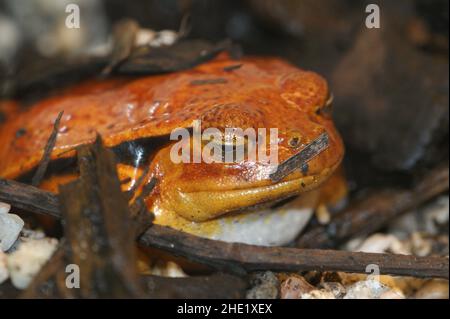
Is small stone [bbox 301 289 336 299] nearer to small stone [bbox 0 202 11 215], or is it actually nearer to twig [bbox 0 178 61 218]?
twig [bbox 0 178 61 218]

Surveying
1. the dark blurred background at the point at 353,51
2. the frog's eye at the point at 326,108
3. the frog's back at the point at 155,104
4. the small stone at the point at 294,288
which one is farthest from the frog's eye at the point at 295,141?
the dark blurred background at the point at 353,51

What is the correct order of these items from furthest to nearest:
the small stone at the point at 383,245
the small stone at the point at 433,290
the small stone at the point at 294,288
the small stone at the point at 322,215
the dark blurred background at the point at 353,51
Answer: the dark blurred background at the point at 353,51
the small stone at the point at 322,215
the small stone at the point at 383,245
the small stone at the point at 433,290
the small stone at the point at 294,288

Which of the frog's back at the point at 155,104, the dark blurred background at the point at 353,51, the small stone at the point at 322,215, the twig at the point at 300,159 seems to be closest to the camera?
the twig at the point at 300,159

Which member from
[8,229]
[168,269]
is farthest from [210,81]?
[8,229]

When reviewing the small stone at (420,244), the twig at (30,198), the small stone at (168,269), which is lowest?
the small stone at (420,244)

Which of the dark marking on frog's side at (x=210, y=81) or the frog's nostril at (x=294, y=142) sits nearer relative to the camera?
the frog's nostril at (x=294, y=142)

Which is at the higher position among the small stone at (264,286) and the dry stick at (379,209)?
the small stone at (264,286)

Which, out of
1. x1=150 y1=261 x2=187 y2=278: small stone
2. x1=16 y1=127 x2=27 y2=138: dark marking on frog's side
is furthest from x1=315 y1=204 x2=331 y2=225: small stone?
x1=16 y1=127 x2=27 y2=138: dark marking on frog's side

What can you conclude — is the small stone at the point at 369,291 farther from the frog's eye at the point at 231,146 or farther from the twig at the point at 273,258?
the frog's eye at the point at 231,146

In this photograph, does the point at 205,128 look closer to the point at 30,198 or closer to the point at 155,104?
the point at 155,104
